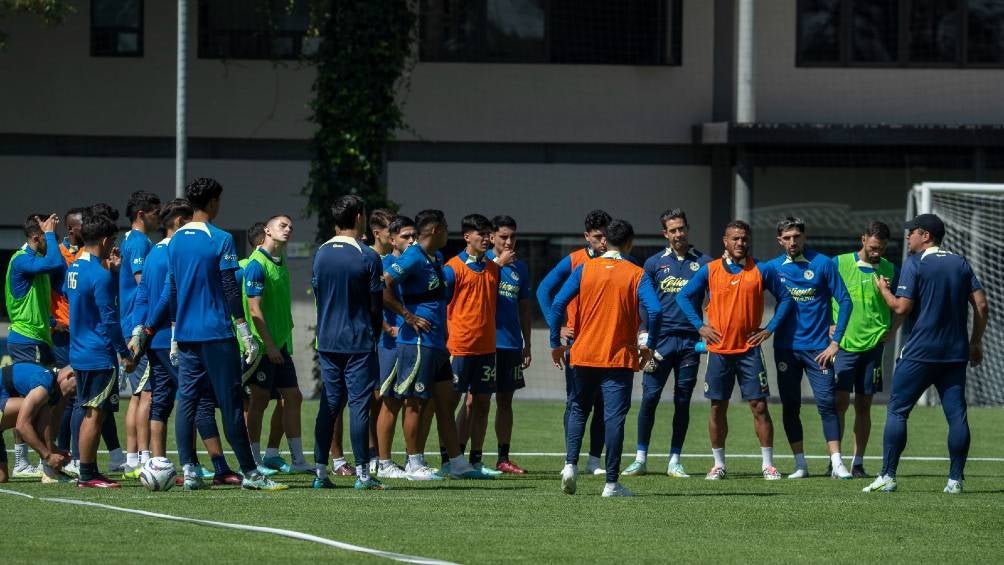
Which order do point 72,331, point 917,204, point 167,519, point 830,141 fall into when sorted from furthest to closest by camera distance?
point 830,141 < point 917,204 < point 72,331 < point 167,519

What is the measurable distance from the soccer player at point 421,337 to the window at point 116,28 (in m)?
13.8

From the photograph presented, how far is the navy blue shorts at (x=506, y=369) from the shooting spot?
13992mm

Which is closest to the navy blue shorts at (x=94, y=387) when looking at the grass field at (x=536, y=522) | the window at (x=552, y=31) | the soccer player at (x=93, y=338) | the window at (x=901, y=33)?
the soccer player at (x=93, y=338)

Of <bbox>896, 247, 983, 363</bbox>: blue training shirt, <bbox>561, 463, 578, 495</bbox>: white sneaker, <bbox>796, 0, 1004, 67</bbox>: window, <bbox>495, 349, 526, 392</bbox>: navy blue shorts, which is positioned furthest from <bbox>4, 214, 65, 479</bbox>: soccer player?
<bbox>796, 0, 1004, 67</bbox>: window

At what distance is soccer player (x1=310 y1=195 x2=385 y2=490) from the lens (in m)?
11.4

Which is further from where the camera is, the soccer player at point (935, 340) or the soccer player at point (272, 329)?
the soccer player at point (272, 329)

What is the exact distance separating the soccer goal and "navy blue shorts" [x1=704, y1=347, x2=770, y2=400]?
1016 centimetres

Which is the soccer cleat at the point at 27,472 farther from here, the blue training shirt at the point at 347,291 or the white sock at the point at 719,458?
the white sock at the point at 719,458

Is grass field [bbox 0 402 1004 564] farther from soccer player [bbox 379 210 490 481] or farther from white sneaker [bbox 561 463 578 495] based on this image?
soccer player [bbox 379 210 490 481]

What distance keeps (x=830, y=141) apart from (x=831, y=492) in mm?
13144

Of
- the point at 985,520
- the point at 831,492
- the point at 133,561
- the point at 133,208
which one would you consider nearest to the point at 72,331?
the point at 133,208

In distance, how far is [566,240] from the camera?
25297 mm

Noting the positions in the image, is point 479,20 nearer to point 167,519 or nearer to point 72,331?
point 72,331

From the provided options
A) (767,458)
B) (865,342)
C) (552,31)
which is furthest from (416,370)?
(552,31)
